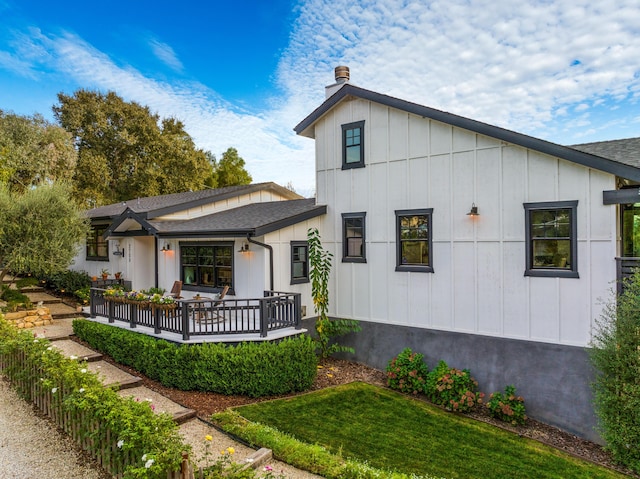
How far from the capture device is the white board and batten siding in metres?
7.75

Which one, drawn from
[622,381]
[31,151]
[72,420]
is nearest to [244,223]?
[72,420]

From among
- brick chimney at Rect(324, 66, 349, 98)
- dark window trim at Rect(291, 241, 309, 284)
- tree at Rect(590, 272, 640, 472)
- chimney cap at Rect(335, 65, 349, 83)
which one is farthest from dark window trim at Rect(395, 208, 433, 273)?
chimney cap at Rect(335, 65, 349, 83)

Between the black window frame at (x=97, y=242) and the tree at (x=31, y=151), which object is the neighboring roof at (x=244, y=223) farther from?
the tree at (x=31, y=151)

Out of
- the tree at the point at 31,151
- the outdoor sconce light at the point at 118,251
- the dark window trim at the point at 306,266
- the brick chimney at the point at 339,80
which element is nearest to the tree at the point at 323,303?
the dark window trim at the point at 306,266

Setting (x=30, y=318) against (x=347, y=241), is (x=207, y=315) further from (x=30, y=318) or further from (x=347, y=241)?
(x=30, y=318)

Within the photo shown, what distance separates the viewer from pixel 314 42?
1478 cm

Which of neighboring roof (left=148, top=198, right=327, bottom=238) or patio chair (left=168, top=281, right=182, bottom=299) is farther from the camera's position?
patio chair (left=168, top=281, right=182, bottom=299)

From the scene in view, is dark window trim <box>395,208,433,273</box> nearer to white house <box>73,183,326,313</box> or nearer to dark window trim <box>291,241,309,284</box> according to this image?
white house <box>73,183,326,313</box>

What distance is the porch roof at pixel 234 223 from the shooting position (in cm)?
1024

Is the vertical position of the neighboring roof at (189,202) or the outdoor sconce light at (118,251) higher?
the neighboring roof at (189,202)

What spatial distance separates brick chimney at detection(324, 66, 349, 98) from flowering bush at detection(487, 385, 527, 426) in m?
9.17

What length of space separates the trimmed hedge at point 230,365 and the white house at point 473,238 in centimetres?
286

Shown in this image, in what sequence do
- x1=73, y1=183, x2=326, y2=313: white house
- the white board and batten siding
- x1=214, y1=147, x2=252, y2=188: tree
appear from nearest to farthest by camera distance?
the white board and batten siding, x1=73, y1=183, x2=326, y2=313: white house, x1=214, y1=147, x2=252, y2=188: tree

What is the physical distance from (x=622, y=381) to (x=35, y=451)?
912 cm
